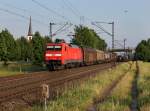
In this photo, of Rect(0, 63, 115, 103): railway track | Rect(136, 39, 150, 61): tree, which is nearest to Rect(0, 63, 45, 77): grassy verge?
Rect(0, 63, 115, 103): railway track

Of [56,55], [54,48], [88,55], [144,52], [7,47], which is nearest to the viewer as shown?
[56,55]

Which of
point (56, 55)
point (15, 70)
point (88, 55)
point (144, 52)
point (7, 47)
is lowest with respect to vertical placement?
point (15, 70)

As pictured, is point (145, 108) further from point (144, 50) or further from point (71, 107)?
point (144, 50)

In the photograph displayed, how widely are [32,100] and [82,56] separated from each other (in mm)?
51641

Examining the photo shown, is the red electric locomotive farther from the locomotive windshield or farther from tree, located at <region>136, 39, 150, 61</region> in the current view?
tree, located at <region>136, 39, 150, 61</region>

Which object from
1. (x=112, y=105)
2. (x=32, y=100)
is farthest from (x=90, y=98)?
(x=112, y=105)

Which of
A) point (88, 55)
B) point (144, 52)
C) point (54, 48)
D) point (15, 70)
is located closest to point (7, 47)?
point (88, 55)

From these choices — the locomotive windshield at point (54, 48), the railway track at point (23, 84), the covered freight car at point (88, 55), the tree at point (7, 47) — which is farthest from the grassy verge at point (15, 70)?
the tree at point (7, 47)

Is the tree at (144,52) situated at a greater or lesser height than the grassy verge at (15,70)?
greater

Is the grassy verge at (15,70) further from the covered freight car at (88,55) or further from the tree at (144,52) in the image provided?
the tree at (144,52)

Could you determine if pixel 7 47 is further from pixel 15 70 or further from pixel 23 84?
pixel 23 84

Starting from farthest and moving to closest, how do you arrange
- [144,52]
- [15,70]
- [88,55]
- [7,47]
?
[144,52], [7,47], [88,55], [15,70]

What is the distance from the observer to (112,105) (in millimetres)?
16688

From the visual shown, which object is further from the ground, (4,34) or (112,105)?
(4,34)
